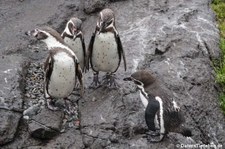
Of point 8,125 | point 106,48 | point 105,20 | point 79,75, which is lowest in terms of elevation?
point 8,125

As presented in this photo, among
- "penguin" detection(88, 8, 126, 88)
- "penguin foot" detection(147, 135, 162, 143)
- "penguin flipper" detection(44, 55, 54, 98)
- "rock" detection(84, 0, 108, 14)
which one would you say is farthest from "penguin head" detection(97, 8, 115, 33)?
"rock" detection(84, 0, 108, 14)

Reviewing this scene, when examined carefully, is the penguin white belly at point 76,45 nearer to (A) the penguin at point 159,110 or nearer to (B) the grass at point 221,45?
(A) the penguin at point 159,110

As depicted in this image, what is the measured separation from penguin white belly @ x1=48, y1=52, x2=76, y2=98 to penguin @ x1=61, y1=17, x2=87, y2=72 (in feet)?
1.83

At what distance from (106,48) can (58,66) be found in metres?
0.82

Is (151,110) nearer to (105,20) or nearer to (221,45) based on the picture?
(105,20)

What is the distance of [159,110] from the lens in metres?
4.79

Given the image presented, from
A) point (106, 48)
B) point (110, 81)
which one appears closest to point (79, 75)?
point (106, 48)

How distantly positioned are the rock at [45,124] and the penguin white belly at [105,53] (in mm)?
862

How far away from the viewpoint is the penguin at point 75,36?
561cm

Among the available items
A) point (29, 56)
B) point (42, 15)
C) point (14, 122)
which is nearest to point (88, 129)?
point (14, 122)

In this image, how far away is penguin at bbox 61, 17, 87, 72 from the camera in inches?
221

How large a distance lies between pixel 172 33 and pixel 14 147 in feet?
9.94

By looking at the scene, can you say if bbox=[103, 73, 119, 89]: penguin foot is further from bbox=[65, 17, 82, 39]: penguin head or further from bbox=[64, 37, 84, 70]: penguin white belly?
bbox=[65, 17, 82, 39]: penguin head

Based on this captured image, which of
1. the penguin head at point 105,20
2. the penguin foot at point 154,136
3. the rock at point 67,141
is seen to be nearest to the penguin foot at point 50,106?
the rock at point 67,141
